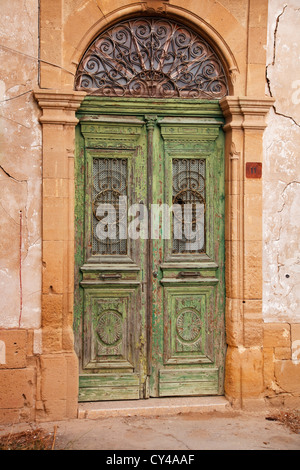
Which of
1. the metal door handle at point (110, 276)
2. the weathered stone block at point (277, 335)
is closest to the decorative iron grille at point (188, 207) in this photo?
the metal door handle at point (110, 276)

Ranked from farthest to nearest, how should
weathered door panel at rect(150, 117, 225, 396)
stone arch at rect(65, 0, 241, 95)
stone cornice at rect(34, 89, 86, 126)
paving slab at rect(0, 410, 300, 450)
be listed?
weathered door panel at rect(150, 117, 225, 396), stone arch at rect(65, 0, 241, 95), stone cornice at rect(34, 89, 86, 126), paving slab at rect(0, 410, 300, 450)

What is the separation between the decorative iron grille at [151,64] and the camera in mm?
5113

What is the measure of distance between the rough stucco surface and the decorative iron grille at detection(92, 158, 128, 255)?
574 millimetres

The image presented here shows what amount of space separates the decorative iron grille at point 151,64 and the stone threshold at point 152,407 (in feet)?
9.64

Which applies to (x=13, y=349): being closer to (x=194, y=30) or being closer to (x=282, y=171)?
(x=282, y=171)

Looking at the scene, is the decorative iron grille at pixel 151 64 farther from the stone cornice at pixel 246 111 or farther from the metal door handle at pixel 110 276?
the metal door handle at pixel 110 276

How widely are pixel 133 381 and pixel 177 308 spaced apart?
32.2 inches

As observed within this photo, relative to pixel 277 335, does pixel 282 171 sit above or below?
above

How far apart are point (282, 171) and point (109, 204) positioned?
172cm

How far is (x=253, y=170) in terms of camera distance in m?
5.18

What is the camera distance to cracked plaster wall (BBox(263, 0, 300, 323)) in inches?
205

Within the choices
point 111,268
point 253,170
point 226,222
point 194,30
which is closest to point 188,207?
point 226,222

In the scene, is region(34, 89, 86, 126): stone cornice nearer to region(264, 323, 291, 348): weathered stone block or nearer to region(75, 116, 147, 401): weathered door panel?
region(75, 116, 147, 401): weathered door panel

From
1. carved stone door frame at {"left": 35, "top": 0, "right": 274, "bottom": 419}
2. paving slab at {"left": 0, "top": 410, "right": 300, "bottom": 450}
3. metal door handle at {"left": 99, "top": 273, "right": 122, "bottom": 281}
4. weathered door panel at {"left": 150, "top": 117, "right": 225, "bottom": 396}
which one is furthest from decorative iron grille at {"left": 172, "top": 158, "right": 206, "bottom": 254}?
paving slab at {"left": 0, "top": 410, "right": 300, "bottom": 450}
